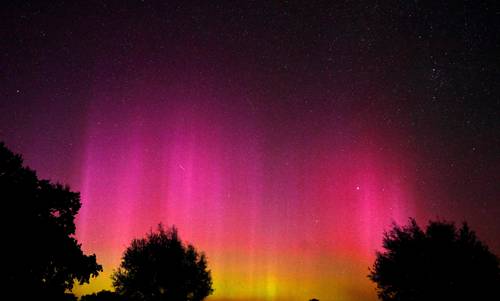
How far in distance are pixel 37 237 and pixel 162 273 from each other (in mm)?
22901

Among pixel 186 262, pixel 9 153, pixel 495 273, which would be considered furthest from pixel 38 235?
pixel 495 273

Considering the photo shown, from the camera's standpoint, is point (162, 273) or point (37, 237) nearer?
point (37, 237)

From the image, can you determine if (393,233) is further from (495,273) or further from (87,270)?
(87,270)

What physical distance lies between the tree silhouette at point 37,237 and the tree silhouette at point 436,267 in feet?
87.1

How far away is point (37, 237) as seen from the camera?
25.3 m

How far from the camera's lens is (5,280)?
77.6ft

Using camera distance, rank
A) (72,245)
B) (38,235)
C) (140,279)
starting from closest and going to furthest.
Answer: (38,235) → (72,245) → (140,279)

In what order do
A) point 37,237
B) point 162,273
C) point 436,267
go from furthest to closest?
point 162,273 < point 436,267 < point 37,237

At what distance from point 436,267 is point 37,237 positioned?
32.1 meters

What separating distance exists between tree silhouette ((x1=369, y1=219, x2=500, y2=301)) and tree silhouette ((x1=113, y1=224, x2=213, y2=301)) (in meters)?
22.0

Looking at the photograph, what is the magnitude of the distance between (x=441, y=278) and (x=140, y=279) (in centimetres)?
3232

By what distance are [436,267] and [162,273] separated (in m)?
29.9

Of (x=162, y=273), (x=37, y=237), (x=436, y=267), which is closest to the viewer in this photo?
(x=37, y=237)

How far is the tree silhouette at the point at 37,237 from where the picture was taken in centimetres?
2433
